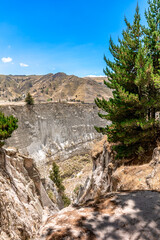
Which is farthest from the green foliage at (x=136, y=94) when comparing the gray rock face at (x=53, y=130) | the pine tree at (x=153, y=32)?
the gray rock face at (x=53, y=130)

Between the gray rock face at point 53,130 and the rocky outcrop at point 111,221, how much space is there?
31053 millimetres

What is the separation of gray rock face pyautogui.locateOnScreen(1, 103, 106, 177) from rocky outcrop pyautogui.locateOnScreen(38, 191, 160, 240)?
31.1 metres

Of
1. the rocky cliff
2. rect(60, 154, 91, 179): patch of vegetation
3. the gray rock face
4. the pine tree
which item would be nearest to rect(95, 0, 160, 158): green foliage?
the pine tree

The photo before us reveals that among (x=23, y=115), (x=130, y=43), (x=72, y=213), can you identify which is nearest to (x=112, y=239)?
(x=72, y=213)

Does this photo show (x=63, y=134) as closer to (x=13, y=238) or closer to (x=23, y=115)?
(x=23, y=115)

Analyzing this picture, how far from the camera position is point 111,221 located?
2.78 metres

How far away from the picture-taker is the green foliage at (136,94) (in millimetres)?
7964

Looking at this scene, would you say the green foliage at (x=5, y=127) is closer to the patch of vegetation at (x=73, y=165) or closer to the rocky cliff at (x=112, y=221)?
the rocky cliff at (x=112, y=221)

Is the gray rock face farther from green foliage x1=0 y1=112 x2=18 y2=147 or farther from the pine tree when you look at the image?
the pine tree

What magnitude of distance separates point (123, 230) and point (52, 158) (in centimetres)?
3729

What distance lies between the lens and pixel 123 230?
2508 mm

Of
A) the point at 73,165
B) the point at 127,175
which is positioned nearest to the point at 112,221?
the point at 127,175

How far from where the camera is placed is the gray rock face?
34.2 meters

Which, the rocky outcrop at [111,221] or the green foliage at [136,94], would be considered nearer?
the rocky outcrop at [111,221]
